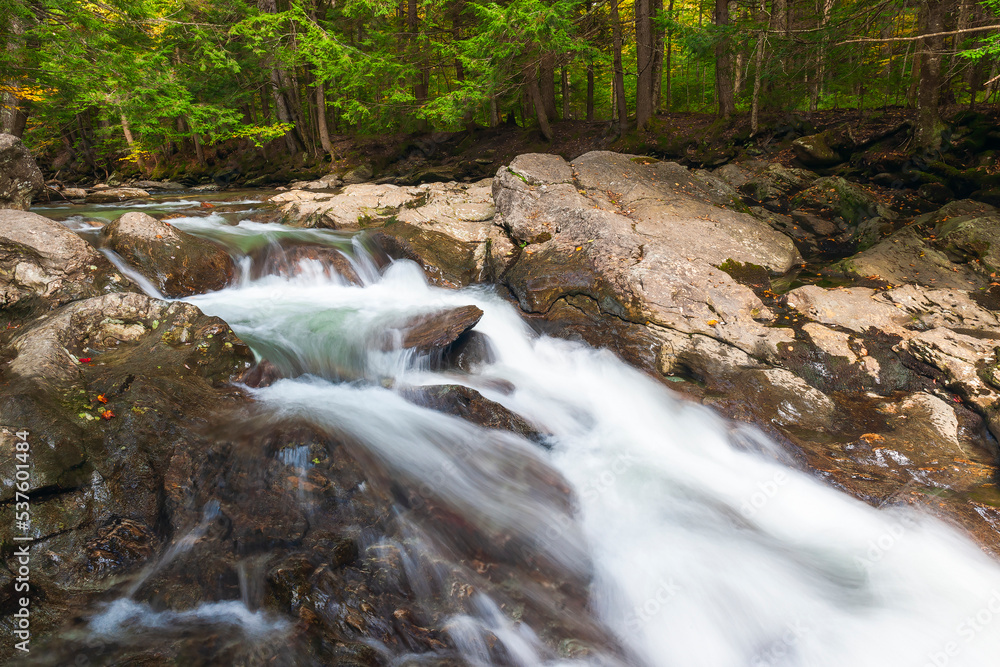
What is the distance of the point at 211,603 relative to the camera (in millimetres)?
3043

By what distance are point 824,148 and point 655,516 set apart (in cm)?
1019

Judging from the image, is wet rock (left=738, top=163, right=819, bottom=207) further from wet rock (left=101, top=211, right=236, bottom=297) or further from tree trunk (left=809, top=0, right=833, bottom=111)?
wet rock (left=101, top=211, right=236, bottom=297)

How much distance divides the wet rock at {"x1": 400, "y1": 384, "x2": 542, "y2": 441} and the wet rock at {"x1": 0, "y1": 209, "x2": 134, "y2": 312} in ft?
14.7

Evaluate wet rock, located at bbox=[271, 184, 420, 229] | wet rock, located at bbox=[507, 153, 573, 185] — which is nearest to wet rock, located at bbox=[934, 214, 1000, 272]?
wet rock, located at bbox=[507, 153, 573, 185]

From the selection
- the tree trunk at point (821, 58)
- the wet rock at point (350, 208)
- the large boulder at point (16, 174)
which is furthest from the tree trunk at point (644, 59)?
the large boulder at point (16, 174)

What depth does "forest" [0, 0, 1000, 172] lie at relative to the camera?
9037 mm

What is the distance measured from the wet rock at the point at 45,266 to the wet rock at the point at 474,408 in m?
4.48

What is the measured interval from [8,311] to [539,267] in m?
6.45

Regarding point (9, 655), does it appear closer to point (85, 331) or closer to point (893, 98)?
point (85, 331)

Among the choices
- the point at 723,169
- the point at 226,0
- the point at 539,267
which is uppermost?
the point at 226,0

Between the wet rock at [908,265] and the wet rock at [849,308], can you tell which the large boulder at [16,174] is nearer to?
the wet rock at [849,308]

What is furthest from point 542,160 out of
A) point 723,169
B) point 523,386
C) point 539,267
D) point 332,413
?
point 332,413

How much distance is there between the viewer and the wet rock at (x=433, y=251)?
8.04 metres

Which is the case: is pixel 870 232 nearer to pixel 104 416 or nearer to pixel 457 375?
pixel 457 375
